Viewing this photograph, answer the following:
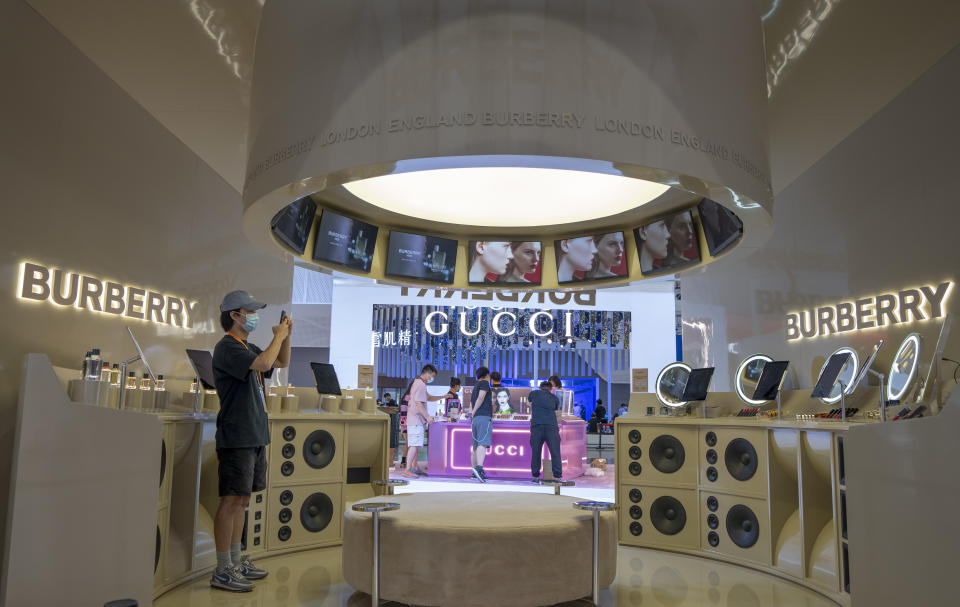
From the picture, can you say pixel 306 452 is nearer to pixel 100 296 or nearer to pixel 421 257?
pixel 421 257

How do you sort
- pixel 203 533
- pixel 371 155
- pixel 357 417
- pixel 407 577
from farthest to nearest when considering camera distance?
pixel 357 417 → pixel 203 533 → pixel 407 577 → pixel 371 155

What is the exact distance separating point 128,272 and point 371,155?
244cm

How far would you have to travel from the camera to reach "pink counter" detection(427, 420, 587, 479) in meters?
10.6

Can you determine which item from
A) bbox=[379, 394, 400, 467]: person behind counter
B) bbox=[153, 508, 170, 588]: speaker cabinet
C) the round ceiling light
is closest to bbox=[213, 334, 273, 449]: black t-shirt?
bbox=[153, 508, 170, 588]: speaker cabinet

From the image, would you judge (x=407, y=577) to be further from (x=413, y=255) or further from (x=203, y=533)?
(x=413, y=255)

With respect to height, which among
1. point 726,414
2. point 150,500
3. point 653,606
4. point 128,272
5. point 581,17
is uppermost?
point 581,17

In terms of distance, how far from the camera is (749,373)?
5.94 m

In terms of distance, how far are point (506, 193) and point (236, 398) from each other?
200 centimetres

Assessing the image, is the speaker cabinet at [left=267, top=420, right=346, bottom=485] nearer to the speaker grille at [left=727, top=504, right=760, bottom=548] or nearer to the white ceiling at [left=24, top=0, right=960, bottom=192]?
the white ceiling at [left=24, top=0, right=960, bottom=192]

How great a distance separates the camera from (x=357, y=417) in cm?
541

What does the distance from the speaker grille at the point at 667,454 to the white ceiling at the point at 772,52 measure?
2.37 metres

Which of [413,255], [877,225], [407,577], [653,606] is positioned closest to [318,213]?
[413,255]

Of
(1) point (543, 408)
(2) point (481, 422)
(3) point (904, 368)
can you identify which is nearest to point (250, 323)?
(3) point (904, 368)

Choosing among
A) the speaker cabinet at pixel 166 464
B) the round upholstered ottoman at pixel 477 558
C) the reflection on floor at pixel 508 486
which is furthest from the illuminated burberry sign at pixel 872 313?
the speaker cabinet at pixel 166 464
